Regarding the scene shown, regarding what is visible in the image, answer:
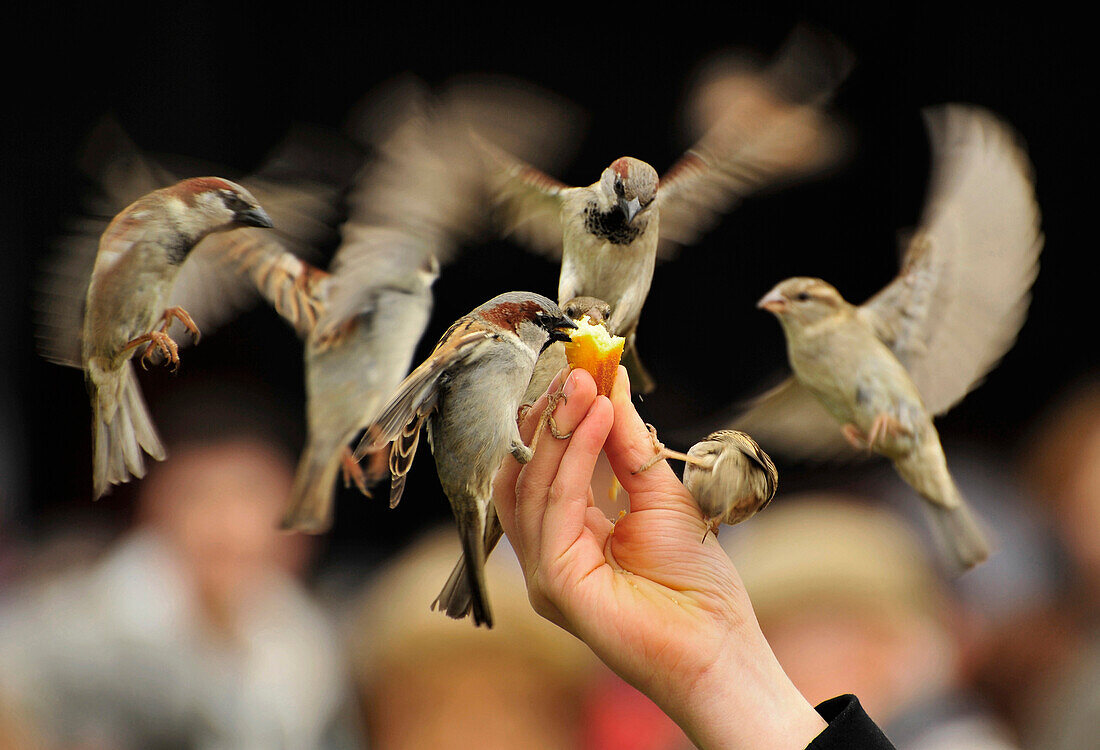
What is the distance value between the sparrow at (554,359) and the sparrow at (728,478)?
100mm

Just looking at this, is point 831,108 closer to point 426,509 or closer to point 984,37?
point 984,37

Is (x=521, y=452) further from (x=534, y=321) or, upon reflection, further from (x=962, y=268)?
(x=962, y=268)

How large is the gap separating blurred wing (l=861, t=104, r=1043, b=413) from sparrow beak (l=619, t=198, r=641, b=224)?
321 mm

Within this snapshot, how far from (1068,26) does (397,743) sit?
4.20ft

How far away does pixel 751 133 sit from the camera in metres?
0.87

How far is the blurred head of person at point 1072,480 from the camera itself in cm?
125

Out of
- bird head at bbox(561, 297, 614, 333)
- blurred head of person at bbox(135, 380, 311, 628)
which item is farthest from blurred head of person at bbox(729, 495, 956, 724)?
blurred head of person at bbox(135, 380, 311, 628)

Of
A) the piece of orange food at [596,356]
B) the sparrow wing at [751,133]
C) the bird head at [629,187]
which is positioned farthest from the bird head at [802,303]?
the piece of orange food at [596,356]

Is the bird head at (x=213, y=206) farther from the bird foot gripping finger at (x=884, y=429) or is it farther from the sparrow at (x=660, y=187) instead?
the bird foot gripping finger at (x=884, y=429)

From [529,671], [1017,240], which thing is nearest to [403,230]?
[529,671]

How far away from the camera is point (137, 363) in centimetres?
70

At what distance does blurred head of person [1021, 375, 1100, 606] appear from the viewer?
1253 mm

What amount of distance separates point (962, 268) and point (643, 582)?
552 mm

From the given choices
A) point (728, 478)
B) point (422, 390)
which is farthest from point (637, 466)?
point (422, 390)
